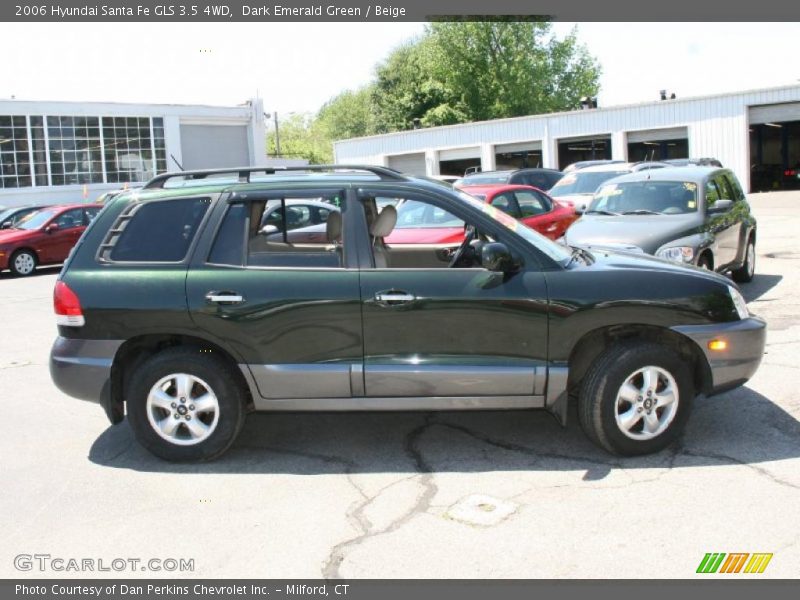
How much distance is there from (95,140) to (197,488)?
36.8 m

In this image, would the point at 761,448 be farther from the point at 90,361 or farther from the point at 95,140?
the point at 95,140

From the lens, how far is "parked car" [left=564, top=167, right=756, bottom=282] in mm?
9523

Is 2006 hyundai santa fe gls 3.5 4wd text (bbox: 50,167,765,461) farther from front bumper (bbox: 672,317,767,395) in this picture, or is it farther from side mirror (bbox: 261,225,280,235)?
side mirror (bbox: 261,225,280,235)

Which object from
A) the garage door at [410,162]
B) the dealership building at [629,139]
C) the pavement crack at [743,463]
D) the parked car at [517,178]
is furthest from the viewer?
the garage door at [410,162]

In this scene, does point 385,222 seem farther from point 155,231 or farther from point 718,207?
point 718,207

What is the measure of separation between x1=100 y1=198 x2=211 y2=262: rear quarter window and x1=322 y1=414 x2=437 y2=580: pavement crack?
1960mm

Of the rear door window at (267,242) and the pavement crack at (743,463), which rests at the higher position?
the rear door window at (267,242)

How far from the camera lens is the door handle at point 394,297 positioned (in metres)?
5.10

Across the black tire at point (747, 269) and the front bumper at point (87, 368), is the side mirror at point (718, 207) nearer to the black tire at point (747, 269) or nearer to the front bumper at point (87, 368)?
the black tire at point (747, 269)

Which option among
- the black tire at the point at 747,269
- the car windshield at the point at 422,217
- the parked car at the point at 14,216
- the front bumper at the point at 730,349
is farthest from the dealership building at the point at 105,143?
the front bumper at the point at 730,349

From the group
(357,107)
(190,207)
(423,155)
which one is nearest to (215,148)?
(423,155)

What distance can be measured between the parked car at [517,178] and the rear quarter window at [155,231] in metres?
12.7

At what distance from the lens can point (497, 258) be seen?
5.04m

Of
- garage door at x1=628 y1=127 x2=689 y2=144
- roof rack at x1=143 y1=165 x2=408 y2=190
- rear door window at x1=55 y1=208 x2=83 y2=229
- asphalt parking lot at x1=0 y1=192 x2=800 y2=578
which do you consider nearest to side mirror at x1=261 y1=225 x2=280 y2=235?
roof rack at x1=143 y1=165 x2=408 y2=190
